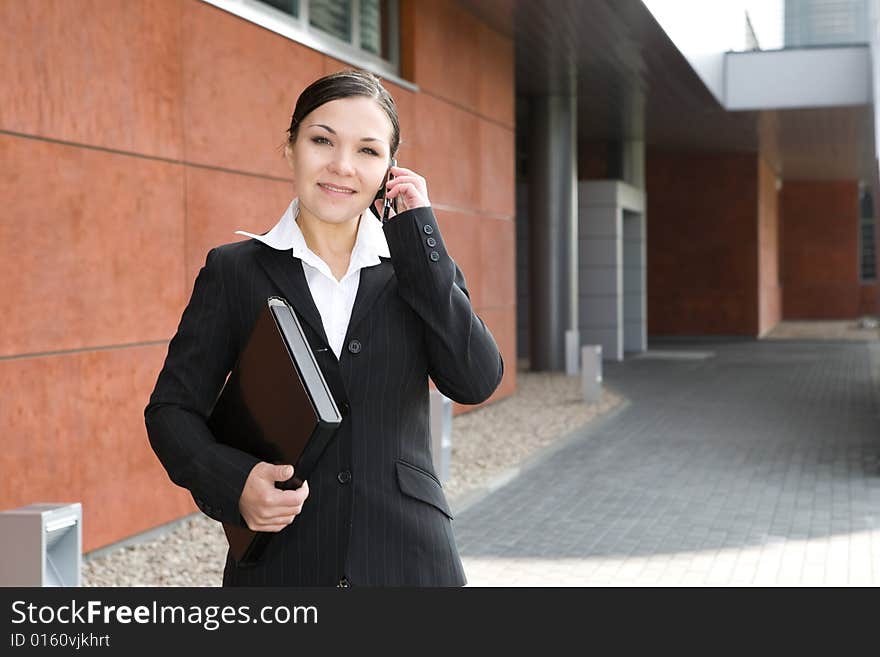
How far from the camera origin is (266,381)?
1.76 m

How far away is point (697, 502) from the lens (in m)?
8.25

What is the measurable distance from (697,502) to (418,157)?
5429mm

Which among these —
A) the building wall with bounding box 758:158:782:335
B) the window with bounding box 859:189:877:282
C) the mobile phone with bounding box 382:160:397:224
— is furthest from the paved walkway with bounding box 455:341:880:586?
the window with bounding box 859:189:877:282

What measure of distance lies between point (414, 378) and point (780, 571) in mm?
4799

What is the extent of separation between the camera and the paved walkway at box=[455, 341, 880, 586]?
6.29 m

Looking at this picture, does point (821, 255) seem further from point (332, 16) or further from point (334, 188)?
point (334, 188)

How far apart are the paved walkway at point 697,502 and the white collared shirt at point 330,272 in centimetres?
422

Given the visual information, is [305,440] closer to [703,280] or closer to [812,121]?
[812,121]

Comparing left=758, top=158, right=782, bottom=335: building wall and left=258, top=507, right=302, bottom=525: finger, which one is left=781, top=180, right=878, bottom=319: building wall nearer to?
left=758, top=158, right=782, bottom=335: building wall

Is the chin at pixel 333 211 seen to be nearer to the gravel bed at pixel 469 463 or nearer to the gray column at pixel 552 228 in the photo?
the gravel bed at pixel 469 463

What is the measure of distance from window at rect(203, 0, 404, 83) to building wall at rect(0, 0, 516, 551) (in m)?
0.18

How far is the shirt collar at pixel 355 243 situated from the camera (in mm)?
1927

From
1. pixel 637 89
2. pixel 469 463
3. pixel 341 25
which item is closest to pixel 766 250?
pixel 637 89

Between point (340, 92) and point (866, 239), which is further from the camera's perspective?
point (866, 239)
